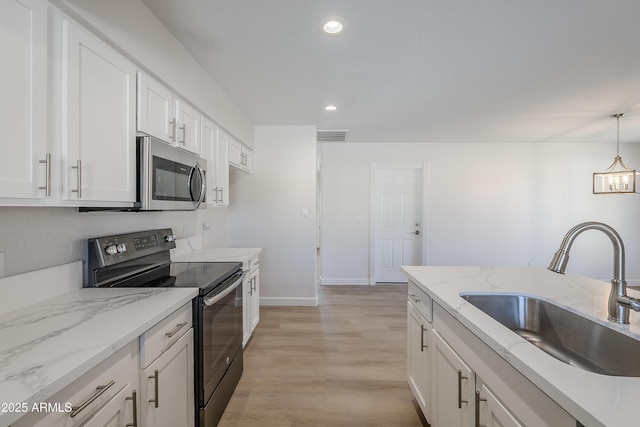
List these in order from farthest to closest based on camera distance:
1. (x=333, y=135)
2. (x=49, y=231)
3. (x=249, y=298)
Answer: (x=333, y=135) < (x=249, y=298) < (x=49, y=231)

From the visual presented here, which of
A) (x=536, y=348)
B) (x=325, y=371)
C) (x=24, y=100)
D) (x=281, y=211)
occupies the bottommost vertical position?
(x=325, y=371)

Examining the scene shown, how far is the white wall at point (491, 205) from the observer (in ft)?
15.5

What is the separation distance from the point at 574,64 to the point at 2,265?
12.0 ft

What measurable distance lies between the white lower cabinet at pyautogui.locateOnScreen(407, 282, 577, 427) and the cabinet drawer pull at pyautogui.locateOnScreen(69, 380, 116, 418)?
126 cm

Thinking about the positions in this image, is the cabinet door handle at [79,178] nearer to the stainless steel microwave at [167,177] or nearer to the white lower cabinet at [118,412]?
the stainless steel microwave at [167,177]

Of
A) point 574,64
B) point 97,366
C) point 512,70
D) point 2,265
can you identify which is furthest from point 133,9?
point 574,64

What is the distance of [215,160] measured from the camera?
2.50m

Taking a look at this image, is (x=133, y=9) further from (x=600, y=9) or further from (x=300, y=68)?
(x=600, y=9)

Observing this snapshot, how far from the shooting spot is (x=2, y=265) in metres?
1.12

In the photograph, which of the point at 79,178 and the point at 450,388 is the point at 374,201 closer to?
the point at 450,388

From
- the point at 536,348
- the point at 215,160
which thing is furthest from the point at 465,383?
the point at 215,160

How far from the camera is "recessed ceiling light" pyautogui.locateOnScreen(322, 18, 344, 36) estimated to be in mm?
1642

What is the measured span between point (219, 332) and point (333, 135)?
3.26m

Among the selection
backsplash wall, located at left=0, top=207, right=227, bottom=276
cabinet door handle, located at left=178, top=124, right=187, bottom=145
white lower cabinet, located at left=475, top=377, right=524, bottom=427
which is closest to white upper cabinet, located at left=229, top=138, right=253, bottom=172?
cabinet door handle, located at left=178, top=124, right=187, bottom=145
